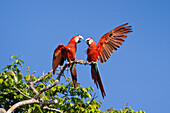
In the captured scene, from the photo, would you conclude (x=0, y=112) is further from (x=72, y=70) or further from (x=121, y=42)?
(x=121, y=42)

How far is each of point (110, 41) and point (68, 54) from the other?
32.1 inches

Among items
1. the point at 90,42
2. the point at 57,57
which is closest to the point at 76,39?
the point at 90,42

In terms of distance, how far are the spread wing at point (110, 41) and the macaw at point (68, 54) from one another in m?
0.40

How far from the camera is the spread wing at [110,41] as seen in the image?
486 centimetres

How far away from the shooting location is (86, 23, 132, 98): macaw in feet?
15.4

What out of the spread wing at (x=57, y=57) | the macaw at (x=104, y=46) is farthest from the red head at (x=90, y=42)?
the spread wing at (x=57, y=57)

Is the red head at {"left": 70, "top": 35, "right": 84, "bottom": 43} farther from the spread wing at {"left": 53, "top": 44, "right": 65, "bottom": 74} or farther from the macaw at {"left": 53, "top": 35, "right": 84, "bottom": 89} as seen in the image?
the spread wing at {"left": 53, "top": 44, "right": 65, "bottom": 74}

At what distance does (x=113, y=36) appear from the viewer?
503cm

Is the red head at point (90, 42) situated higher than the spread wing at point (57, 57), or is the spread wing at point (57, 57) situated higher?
the red head at point (90, 42)

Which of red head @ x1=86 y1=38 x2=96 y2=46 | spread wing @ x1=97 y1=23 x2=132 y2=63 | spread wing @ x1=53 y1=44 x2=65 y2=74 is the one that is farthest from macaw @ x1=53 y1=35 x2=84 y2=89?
spread wing @ x1=97 y1=23 x2=132 y2=63

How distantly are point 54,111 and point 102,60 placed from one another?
3.81ft

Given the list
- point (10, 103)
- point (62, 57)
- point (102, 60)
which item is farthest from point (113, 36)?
point (10, 103)

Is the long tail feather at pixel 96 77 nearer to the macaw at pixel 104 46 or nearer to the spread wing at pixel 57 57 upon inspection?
the macaw at pixel 104 46

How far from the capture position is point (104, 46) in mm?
4941
